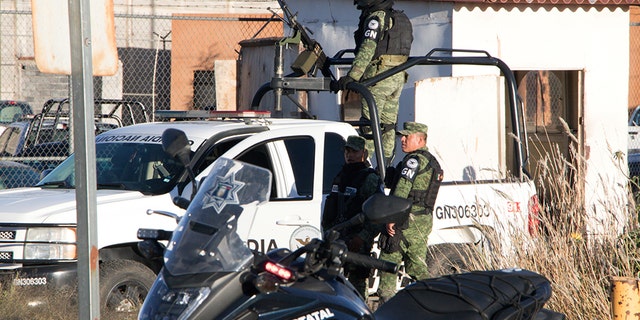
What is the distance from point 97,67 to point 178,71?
62.5ft

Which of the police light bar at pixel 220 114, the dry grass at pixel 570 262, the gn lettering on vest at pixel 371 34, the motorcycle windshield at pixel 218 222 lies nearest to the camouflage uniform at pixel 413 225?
the dry grass at pixel 570 262

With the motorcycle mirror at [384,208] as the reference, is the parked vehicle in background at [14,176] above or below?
below

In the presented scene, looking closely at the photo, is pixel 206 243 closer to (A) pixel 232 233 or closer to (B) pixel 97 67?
(A) pixel 232 233

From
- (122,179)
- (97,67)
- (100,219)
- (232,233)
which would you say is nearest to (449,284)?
(232,233)

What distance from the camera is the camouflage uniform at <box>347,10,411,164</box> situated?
801 centimetres

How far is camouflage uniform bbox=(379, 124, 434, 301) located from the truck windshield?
5.39 feet

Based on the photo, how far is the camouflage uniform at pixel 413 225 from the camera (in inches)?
262

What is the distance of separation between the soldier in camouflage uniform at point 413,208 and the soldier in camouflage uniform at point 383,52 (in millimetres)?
1152

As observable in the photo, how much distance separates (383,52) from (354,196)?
220cm

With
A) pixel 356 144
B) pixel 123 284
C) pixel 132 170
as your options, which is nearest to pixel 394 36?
pixel 356 144

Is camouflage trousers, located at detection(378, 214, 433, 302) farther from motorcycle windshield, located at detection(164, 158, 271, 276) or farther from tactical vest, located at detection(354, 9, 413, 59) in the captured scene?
motorcycle windshield, located at detection(164, 158, 271, 276)

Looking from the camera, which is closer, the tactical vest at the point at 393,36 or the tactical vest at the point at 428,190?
the tactical vest at the point at 428,190

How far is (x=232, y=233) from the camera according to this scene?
3.03 m

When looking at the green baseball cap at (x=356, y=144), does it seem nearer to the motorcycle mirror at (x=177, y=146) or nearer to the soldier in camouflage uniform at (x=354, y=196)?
the soldier in camouflage uniform at (x=354, y=196)
